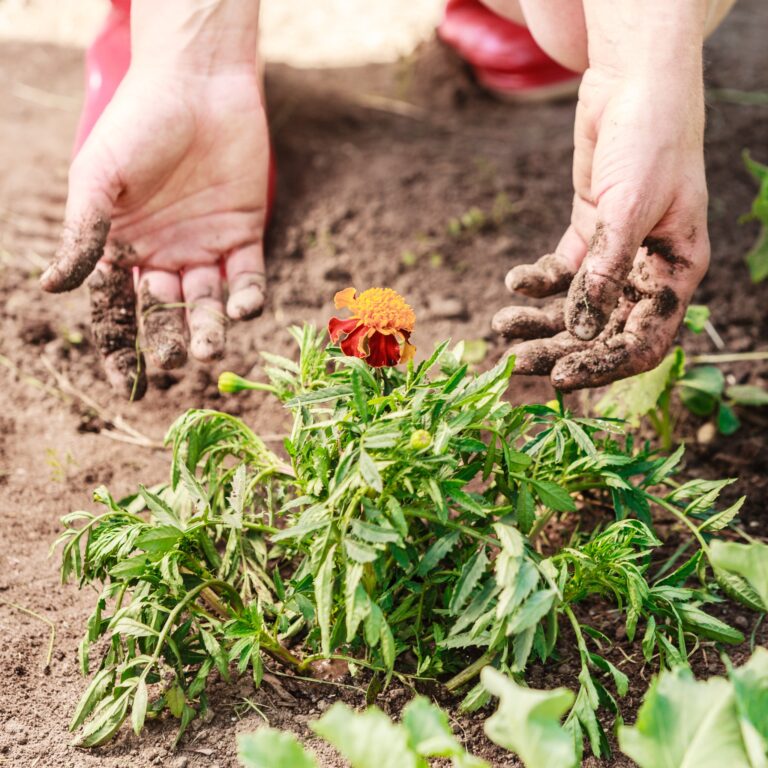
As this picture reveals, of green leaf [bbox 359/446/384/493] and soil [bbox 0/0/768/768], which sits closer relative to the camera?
green leaf [bbox 359/446/384/493]

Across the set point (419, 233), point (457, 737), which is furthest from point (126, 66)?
point (457, 737)

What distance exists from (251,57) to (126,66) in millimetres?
573

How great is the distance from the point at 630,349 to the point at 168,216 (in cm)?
105

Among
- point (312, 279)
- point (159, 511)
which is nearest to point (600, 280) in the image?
point (159, 511)

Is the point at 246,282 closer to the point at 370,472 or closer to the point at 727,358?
the point at 370,472

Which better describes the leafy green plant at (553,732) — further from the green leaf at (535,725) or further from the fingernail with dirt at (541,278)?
the fingernail with dirt at (541,278)

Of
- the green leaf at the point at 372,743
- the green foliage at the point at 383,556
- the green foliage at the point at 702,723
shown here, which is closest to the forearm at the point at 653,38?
the green foliage at the point at 383,556

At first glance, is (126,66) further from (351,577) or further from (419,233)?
(351,577)

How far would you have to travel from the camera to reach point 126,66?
8.70 feet

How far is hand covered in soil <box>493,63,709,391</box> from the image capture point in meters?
1.63

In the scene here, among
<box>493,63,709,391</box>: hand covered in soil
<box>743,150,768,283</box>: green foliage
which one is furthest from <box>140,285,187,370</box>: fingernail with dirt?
<box>743,150,768,283</box>: green foliage

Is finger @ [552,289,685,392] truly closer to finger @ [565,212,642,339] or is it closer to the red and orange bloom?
finger @ [565,212,642,339]

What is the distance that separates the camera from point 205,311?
75.9 inches

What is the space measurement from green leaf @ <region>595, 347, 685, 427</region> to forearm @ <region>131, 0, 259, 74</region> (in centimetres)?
115
